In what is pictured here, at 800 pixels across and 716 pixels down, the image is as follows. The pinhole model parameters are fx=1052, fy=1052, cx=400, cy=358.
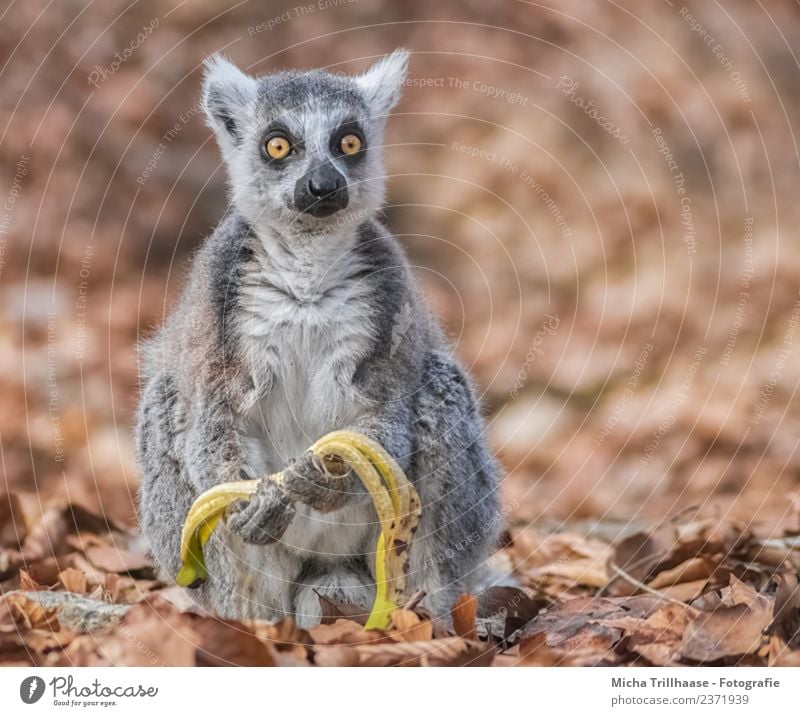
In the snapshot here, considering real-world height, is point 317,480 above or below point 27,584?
above

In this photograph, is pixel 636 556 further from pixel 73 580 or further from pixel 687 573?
pixel 73 580

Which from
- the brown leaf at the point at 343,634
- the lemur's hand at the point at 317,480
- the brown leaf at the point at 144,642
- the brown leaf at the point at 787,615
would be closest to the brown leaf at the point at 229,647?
the brown leaf at the point at 144,642

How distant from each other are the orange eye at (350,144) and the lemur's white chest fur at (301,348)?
11.1 inches

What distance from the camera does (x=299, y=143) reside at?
3.25 m

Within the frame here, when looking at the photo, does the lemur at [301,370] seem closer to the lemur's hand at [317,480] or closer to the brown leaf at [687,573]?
the lemur's hand at [317,480]

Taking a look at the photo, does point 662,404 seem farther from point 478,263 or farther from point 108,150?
point 108,150

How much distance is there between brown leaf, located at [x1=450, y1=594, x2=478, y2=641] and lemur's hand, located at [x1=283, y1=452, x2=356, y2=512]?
1.78 feet

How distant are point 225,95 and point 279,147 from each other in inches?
14.5

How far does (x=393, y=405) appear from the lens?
3.35 meters

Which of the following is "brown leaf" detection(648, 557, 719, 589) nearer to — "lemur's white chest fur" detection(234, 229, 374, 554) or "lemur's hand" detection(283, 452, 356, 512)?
"lemur's white chest fur" detection(234, 229, 374, 554)
